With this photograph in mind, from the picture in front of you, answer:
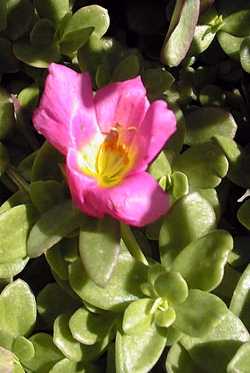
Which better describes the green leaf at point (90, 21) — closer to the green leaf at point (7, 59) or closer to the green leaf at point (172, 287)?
the green leaf at point (7, 59)

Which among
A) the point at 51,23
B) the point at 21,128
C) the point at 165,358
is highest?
the point at 51,23

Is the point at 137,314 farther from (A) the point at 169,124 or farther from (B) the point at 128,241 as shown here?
(A) the point at 169,124

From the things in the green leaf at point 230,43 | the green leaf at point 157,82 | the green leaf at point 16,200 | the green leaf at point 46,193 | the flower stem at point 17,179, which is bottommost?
the green leaf at point 16,200

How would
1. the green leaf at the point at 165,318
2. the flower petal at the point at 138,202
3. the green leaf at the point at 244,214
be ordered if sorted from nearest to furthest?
1. the flower petal at the point at 138,202
2. the green leaf at the point at 165,318
3. the green leaf at the point at 244,214

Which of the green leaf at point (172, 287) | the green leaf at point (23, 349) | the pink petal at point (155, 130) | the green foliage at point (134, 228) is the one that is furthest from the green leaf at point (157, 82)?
the green leaf at point (23, 349)

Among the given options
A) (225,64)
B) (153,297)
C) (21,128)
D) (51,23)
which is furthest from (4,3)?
(153,297)

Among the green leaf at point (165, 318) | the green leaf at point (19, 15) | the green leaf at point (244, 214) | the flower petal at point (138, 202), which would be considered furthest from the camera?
the green leaf at point (19, 15)

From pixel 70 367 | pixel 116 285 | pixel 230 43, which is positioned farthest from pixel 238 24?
pixel 70 367
